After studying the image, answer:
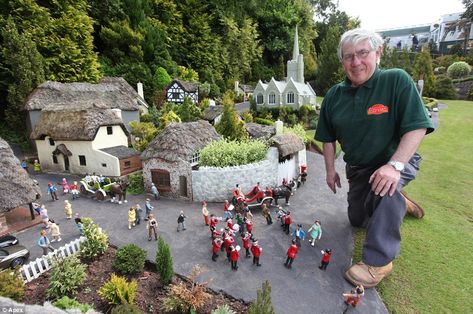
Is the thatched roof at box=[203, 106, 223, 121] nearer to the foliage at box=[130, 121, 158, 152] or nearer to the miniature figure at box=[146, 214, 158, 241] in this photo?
the foliage at box=[130, 121, 158, 152]

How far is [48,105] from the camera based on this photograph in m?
20.5

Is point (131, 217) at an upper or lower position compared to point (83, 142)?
lower

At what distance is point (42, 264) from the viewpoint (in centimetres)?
897

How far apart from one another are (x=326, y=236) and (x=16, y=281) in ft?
31.9

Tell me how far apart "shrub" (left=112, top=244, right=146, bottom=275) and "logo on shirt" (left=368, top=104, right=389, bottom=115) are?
25.3ft

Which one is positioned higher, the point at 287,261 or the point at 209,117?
the point at 209,117

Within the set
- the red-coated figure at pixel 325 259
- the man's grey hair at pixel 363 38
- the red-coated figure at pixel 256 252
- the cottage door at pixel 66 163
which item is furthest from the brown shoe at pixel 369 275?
the cottage door at pixel 66 163

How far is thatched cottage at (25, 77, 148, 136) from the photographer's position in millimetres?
20875

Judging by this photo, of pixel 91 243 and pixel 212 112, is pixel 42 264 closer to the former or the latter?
pixel 91 243

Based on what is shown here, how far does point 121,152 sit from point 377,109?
16531 millimetres

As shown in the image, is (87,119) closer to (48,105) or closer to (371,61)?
(48,105)

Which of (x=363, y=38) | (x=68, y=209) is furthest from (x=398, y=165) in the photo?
(x=68, y=209)

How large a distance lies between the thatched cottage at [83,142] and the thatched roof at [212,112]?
9.46 m

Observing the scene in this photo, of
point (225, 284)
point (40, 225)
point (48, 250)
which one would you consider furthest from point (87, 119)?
point (225, 284)
